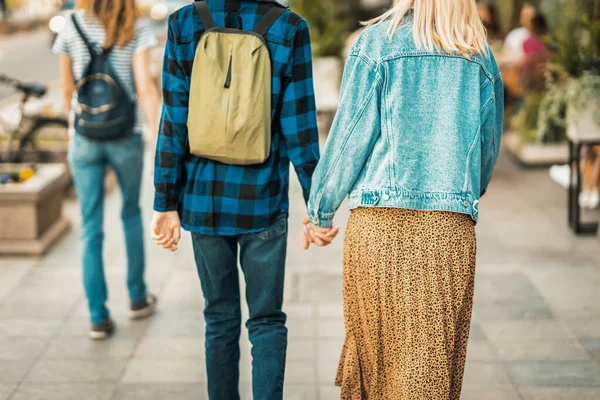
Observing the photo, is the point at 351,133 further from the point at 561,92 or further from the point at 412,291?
the point at 561,92

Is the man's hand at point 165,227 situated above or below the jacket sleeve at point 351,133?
below

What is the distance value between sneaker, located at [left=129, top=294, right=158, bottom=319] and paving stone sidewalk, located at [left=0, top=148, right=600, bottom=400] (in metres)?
0.06

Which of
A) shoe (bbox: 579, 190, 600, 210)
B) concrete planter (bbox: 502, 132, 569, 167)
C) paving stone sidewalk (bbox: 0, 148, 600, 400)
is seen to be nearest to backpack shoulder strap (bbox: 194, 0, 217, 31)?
paving stone sidewalk (bbox: 0, 148, 600, 400)

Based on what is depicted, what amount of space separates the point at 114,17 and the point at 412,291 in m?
2.37

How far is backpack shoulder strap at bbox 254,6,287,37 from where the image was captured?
2.71m

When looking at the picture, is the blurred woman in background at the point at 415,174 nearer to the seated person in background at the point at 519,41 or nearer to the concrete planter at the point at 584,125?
the concrete planter at the point at 584,125

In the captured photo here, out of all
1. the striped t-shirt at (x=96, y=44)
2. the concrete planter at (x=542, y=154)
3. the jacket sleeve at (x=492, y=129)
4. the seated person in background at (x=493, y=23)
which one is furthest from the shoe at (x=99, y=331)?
the seated person in background at (x=493, y=23)

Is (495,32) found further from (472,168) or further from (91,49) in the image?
(472,168)

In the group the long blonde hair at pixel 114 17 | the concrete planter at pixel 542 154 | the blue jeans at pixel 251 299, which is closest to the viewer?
the blue jeans at pixel 251 299

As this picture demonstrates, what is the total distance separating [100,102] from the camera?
4.15 meters

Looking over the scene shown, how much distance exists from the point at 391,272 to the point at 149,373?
1841mm

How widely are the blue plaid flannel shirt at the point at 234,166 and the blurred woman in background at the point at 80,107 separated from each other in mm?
1376

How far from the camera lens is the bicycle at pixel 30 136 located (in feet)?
23.2

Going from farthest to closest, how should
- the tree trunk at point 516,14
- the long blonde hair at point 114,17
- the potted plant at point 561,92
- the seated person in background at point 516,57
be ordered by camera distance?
the tree trunk at point 516,14 < the seated person in background at point 516,57 < the potted plant at point 561,92 < the long blonde hair at point 114,17
